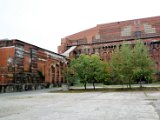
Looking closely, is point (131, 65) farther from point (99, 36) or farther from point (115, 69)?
point (99, 36)

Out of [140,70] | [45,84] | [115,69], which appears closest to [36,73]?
[45,84]

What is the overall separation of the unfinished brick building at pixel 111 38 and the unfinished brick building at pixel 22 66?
15.5 metres

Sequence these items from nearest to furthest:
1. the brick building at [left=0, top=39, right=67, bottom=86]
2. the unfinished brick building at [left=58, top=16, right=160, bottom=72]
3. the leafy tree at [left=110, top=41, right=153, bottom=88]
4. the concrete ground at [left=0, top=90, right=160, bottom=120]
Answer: the concrete ground at [left=0, top=90, right=160, bottom=120] → the leafy tree at [left=110, top=41, right=153, bottom=88] → the brick building at [left=0, top=39, right=67, bottom=86] → the unfinished brick building at [left=58, top=16, right=160, bottom=72]

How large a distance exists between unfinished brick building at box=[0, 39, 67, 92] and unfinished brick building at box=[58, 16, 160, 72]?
15516mm

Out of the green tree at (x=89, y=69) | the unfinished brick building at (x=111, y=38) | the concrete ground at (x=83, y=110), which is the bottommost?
the concrete ground at (x=83, y=110)

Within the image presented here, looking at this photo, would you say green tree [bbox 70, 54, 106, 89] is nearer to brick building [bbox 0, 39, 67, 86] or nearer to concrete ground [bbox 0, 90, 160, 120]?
brick building [bbox 0, 39, 67, 86]

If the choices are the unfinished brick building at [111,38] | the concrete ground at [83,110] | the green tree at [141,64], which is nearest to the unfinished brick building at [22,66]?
the green tree at [141,64]

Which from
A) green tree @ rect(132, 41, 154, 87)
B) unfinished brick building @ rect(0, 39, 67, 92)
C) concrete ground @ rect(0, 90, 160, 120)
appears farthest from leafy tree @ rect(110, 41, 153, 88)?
concrete ground @ rect(0, 90, 160, 120)

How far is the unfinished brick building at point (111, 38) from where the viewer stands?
53.8 metres

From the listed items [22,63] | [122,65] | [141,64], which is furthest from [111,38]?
[22,63]

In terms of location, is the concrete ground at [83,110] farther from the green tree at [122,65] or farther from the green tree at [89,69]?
the green tree at [89,69]

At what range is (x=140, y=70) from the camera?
2941cm

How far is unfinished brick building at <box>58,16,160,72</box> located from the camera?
53844 millimetres

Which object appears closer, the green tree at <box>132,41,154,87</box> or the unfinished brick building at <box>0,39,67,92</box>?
the green tree at <box>132,41,154,87</box>
